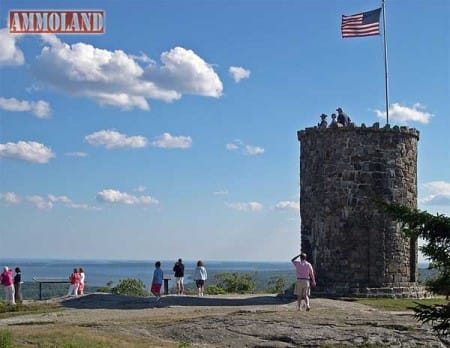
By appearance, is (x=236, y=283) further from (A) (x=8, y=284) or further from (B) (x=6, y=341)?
(B) (x=6, y=341)

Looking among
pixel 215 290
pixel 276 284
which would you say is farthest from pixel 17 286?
pixel 276 284

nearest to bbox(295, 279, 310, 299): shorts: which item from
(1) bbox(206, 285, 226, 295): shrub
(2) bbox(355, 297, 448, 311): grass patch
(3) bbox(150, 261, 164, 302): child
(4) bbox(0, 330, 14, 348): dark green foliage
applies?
(2) bbox(355, 297, 448, 311): grass patch

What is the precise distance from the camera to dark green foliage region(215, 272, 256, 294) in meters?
34.2

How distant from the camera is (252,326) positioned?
1630cm

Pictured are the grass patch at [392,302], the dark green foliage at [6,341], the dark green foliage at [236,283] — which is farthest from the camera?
the dark green foliage at [236,283]

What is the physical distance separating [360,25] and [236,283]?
13.8m

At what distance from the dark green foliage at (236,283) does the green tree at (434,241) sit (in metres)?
26.1

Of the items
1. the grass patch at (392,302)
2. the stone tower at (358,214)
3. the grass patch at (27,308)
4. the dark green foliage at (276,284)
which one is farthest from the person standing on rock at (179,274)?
the dark green foliage at (276,284)

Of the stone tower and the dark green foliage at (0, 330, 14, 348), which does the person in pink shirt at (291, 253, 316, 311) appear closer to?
the stone tower

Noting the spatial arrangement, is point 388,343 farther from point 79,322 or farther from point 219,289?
point 219,289

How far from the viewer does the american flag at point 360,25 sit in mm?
26047

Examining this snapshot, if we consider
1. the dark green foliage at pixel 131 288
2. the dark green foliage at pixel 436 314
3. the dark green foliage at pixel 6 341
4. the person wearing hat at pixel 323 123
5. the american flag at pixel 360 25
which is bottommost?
the dark green foliage at pixel 131 288

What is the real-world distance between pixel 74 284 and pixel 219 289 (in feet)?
23.4

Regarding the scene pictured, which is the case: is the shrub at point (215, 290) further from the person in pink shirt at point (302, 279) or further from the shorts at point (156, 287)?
the person in pink shirt at point (302, 279)
